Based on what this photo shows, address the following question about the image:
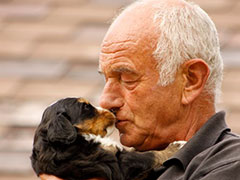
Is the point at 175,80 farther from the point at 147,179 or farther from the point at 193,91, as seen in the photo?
the point at 147,179

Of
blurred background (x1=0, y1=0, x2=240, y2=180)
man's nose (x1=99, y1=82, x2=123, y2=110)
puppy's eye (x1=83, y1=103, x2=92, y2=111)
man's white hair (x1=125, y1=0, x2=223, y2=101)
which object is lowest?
blurred background (x1=0, y1=0, x2=240, y2=180)

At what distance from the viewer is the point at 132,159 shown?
3879 millimetres

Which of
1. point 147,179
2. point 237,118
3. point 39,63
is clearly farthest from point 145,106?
point 39,63

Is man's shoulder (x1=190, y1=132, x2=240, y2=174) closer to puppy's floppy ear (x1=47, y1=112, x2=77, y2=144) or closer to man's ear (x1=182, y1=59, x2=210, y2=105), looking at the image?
man's ear (x1=182, y1=59, x2=210, y2=105)

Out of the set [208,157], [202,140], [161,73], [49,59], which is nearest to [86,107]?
[161,73]

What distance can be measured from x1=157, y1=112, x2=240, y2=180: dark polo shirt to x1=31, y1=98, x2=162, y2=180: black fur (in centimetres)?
18

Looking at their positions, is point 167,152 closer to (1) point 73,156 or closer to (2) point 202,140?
(2) point 202,140

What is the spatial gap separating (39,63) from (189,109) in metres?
3.98

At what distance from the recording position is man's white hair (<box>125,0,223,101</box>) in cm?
379

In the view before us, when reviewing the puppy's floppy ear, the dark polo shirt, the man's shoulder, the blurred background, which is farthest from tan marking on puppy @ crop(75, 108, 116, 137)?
the blurred background

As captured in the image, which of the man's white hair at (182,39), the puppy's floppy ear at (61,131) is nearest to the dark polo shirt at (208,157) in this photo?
the man's white hair at (182,39)

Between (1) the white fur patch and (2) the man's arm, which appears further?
(1) the white fur patch

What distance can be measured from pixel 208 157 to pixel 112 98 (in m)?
0.63

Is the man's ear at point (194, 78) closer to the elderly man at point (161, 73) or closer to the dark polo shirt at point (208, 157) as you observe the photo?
the elderly man at point (161, 73)
